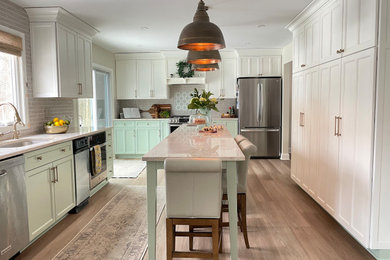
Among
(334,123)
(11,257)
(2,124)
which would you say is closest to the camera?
(11,257)

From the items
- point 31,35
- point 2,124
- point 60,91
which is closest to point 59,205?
point 2,124

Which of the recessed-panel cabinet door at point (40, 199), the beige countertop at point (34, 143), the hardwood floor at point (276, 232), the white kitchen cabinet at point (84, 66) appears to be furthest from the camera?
the white kitchen cabinet at point (84, 66)

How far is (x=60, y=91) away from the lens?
12.7 ft

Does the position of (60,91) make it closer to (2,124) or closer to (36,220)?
(2,124)

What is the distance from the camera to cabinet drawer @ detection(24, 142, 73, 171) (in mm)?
2704

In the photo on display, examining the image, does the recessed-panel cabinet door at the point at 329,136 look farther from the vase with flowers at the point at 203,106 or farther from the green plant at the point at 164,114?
the green plant at the point at 164,114

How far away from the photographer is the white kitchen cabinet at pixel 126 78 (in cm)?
717

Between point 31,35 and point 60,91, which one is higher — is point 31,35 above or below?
above

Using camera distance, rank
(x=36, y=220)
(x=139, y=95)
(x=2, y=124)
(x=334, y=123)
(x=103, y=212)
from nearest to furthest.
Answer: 1. (x=36, y=220)
2. (x=334, y=123)
3. (x=2, y=124)
4. (x=103, y=212)
5. (x=139, y=95)

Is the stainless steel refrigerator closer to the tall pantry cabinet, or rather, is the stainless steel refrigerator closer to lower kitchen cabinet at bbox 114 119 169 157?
lower kitchen cabinet at bbox 114 119 169 157

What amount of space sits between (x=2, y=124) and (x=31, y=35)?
1.23 m

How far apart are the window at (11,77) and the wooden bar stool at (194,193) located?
2.47 m

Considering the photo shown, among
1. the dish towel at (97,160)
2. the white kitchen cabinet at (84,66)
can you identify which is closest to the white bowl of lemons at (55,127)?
the dish towel at (97,160)

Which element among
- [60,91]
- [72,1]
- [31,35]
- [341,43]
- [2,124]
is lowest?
[2,124]
